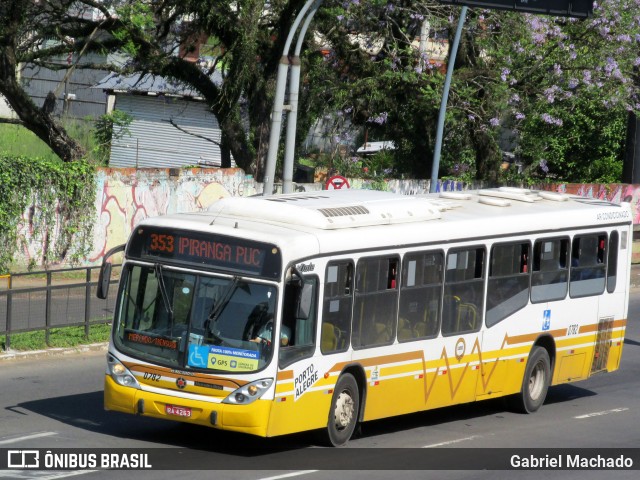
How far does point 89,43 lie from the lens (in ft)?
96.3

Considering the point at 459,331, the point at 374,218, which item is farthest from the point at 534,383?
the point at 374,218

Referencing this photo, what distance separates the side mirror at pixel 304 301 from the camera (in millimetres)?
11578

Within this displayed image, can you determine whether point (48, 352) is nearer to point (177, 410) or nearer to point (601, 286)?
point (177, 410)

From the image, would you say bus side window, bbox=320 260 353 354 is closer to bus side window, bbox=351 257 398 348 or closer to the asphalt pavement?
bus side window, bbox=351 257 398 348

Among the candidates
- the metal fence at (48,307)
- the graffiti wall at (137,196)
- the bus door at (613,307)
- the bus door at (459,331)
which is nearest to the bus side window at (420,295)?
the bus door at (459,331)

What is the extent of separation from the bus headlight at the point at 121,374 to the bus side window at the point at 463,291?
400cm

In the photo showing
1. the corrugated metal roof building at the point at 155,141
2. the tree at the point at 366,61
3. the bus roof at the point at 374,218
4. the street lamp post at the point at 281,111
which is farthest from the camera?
the corrugated metal roof building at the point at 155,141

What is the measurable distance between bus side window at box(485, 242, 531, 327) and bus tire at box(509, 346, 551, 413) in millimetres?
921

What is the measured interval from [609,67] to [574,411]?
18498 mm

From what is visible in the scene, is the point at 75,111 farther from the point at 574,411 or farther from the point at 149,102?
the point at 574,411

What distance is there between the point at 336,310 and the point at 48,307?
277 inches

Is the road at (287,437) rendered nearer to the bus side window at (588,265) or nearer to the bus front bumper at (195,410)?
the bus front bumper at (195,410)

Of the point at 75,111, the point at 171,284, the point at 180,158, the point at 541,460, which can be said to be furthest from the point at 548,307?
the point at 75,111

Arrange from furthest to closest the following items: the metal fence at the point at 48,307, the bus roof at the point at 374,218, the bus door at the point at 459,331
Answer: the metal fence at the point at 48,307, the bus door at the point at 459,331, the bus roof at the point at 374,218
